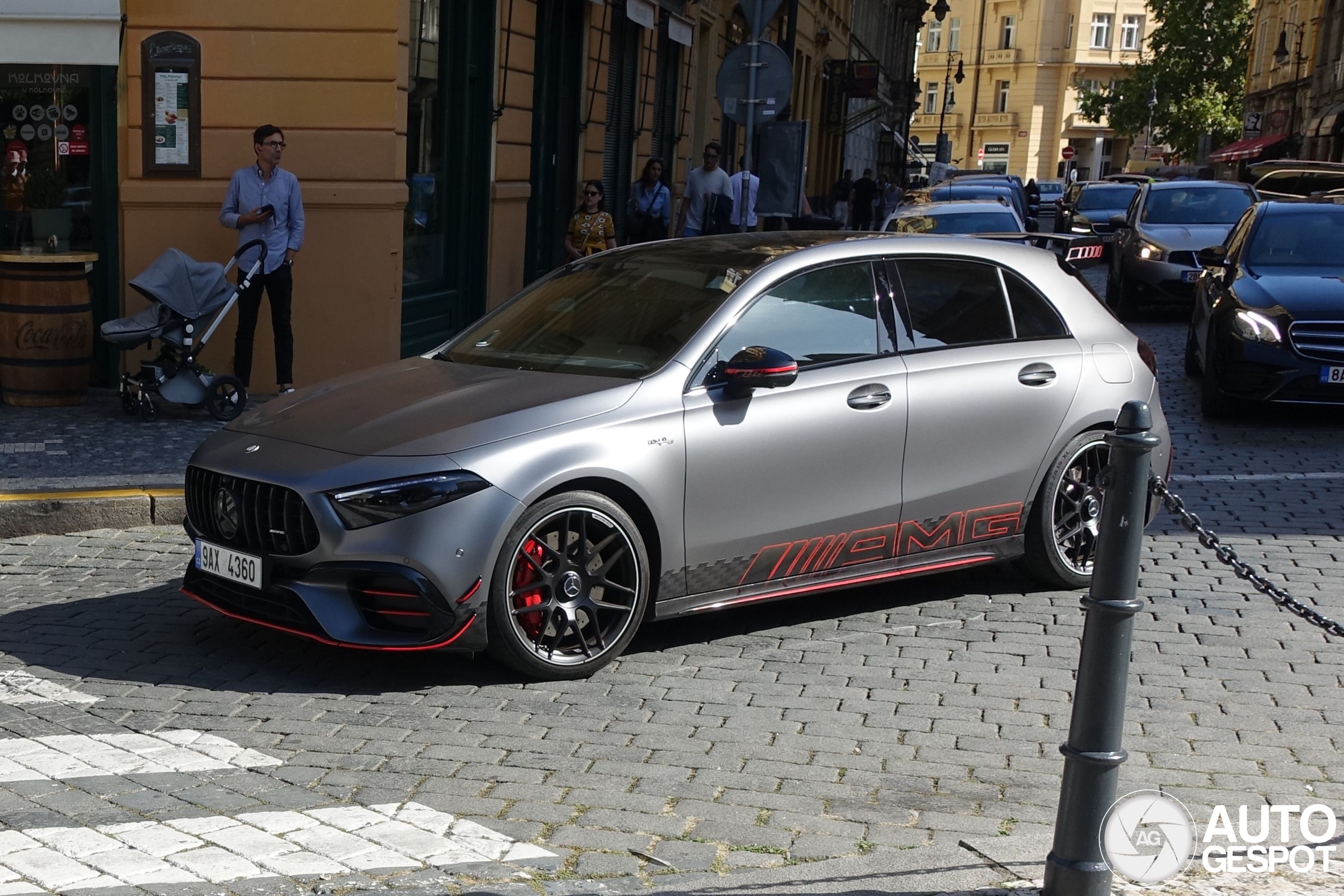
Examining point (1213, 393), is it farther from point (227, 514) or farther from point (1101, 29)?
point (1101, 29)

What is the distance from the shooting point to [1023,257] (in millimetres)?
7223

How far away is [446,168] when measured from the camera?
14.7 m

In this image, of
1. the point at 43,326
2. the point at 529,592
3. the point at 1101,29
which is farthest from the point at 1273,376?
the point at 1101,29

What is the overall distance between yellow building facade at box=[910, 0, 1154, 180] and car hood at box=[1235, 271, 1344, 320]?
83.3 m

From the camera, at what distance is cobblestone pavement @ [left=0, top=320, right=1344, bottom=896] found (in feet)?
13.6

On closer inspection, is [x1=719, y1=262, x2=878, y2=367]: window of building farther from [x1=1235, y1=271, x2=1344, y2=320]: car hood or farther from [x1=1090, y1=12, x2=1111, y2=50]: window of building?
[x1=1090, y1=12, x2=1111, y2=50]: window of building

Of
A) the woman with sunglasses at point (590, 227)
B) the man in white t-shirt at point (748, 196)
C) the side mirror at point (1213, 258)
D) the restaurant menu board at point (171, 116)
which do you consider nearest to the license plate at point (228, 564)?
the restaurant menu board at point (171, 116)

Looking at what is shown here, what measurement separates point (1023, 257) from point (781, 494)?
189cm

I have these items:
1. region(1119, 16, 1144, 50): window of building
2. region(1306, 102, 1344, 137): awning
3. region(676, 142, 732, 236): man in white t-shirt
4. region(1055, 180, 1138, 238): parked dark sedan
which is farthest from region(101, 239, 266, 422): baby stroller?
region(1119, 16, 1144, 50): window of building

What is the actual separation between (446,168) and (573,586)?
9.70 m

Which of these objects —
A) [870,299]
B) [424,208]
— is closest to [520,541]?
[870,299]

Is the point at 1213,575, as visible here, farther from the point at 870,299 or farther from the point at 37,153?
the point at 37,153

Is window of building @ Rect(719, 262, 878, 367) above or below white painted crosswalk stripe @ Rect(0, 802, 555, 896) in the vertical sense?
above

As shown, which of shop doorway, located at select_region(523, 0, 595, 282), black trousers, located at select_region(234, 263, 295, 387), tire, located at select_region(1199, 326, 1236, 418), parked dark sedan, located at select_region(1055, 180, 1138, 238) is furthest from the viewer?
parked dark sedan, located at select_region(1055, 180, 1138, 238)
